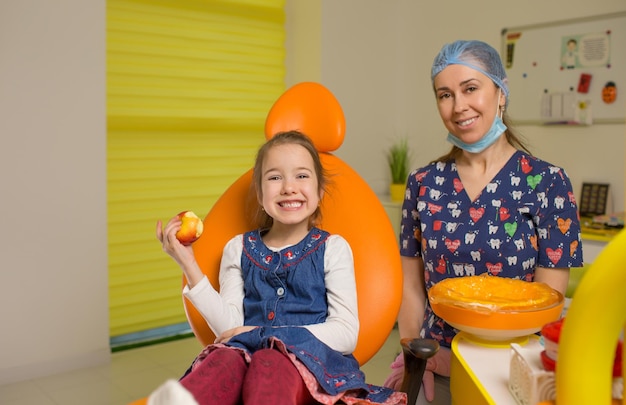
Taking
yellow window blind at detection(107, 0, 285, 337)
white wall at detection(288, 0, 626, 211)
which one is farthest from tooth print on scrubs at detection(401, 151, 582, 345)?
yellow window blind at detection(107, 0, 285, 337)

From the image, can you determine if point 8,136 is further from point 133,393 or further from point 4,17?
point 133,393

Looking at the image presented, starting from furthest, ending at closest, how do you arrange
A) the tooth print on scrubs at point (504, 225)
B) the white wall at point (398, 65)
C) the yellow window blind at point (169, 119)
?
the white wall at point (398, 65) < the yellow window blind at point (169, 119) < the tooth print on scrubs at point (504, 225)

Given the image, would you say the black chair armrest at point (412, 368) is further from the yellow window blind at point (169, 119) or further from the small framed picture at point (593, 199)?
the yellow window blind at point (169, 119)

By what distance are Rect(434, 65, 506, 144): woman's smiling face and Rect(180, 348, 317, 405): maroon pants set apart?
0.74 meters

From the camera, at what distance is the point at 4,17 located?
10.5ft

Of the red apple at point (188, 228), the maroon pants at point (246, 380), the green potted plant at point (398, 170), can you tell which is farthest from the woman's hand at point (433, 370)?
the green potted plant at point (398, 170)

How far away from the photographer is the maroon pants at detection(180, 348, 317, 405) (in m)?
1.37

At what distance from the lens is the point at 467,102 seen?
1.79 m

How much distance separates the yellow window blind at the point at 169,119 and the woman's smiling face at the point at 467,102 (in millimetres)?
2505

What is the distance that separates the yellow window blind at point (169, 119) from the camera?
12.9 feet

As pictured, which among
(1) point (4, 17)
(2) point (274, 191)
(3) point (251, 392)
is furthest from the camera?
(1) point (4, 17)

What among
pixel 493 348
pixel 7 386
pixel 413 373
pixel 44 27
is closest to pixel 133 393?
pixel 7 386

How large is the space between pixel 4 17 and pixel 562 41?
286 centimetres

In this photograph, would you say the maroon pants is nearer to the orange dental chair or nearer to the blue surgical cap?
the orange dental chair
